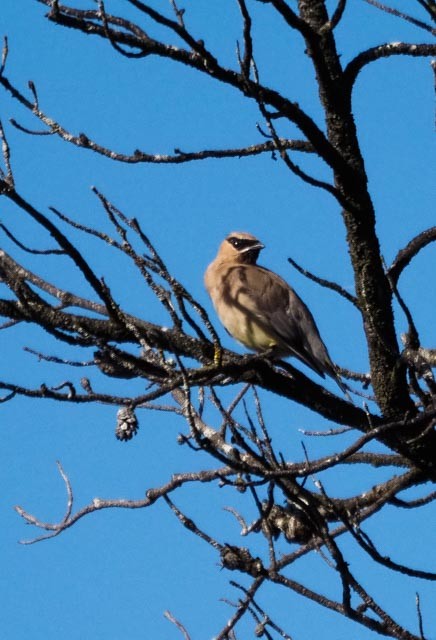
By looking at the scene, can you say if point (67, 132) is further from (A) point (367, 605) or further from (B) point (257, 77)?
(A) point (367, 605)

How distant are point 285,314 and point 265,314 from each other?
0.52ft

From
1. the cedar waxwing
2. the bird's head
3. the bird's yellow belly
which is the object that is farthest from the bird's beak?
the bird's yellow belly

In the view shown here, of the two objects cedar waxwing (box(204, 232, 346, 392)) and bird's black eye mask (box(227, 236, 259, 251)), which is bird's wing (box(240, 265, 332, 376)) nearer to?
cedar waxwing (box(204, 232, 346, 392))

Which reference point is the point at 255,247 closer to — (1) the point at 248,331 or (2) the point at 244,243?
(2) the point at 244,243

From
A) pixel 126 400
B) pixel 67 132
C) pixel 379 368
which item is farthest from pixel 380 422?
pixel 67 132

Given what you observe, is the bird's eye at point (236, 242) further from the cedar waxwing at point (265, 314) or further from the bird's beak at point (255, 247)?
the cedar waxwing at point (265, 314)

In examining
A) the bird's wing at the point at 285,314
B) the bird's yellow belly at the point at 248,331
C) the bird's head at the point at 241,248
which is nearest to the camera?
the bird's wing at the point at 285,314

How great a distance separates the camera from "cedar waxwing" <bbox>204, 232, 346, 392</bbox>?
21.3 ft

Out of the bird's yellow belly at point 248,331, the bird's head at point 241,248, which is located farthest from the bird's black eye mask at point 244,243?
the bird's yellow belly at point 248,331

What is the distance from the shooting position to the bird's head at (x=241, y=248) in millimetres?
7785

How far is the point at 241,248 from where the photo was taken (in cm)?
786

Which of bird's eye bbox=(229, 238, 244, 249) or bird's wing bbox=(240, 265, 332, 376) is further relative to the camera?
bird's eye bbox=(229, 238, 244, 249)

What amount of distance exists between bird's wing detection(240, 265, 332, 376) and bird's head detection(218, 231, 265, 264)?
1.53 ft

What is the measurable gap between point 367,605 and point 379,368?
0.92 metres
